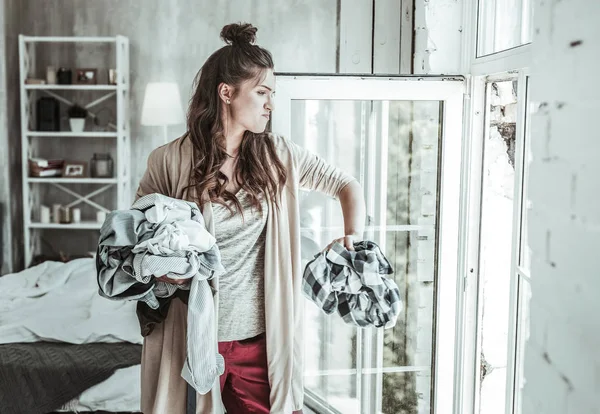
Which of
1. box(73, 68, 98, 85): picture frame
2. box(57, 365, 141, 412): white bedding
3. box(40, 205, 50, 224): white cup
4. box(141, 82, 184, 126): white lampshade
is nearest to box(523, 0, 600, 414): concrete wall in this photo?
box(57, 365, 141, 412): white bedding

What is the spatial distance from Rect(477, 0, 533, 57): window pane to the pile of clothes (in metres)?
1.10

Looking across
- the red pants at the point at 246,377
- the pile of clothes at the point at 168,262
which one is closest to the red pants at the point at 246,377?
the red pants at the point at 246,377

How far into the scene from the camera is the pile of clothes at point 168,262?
173 centimetres

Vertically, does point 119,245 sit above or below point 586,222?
below

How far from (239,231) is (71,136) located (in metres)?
3.72

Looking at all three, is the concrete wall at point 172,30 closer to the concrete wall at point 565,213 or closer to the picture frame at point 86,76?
the picture frame at point 86,76

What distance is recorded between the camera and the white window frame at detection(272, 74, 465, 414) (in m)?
2.42

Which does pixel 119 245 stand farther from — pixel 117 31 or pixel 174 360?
pixel 117 31

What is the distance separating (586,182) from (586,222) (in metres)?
0.07

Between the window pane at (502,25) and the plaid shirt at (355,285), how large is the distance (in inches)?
30.7

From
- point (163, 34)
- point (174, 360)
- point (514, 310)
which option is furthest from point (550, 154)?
point (163, 34)

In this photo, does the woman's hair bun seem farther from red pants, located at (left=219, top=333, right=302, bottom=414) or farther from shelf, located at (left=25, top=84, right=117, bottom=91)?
shelf, located at (left=25, top=84, right=117, bottom=91)

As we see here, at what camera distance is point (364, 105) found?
256 centimetres

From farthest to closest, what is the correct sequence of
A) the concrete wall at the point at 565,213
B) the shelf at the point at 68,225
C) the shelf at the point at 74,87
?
the shelf at the point at 68,225 → the shelf at the point at 74,87 → the concrete wall at the point at 565,213
